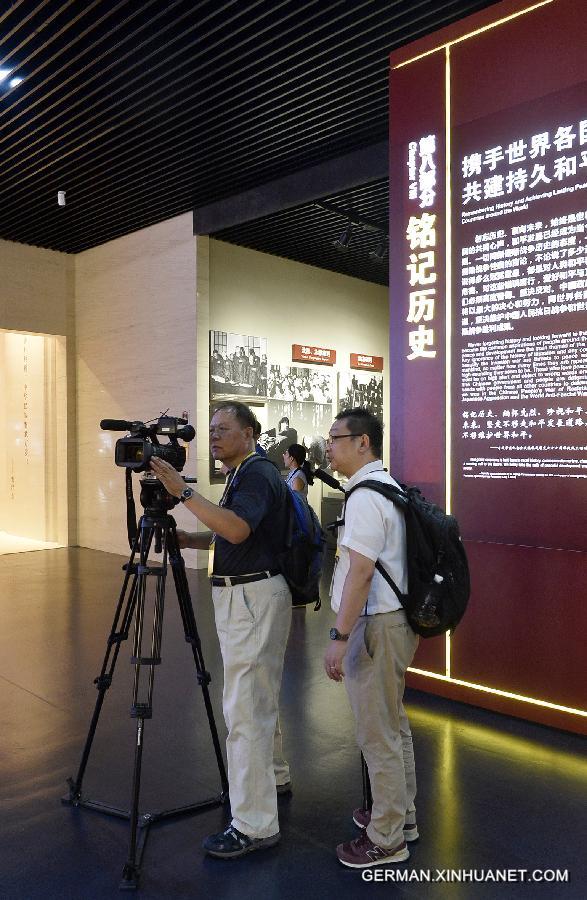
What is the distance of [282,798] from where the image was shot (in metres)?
2.99

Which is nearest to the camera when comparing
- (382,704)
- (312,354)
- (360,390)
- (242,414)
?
(382,704)

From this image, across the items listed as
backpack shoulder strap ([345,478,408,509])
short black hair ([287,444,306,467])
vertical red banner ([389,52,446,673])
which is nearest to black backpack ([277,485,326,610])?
backpack shoulder strap ([345,478,408,509])

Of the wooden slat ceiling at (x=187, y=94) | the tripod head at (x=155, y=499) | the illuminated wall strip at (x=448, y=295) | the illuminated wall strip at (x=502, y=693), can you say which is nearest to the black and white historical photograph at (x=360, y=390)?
the wooden slat ceiling at (x=187, y=94)

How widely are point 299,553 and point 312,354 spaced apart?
26.1 feet

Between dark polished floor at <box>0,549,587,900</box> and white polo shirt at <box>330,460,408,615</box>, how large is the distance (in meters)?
0.95

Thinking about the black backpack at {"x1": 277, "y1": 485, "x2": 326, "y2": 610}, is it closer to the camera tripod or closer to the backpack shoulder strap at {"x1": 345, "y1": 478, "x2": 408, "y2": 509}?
the backpack shoulder strap at {"x1": 345, "y1": 478, "x2": 408, "y2": 509}

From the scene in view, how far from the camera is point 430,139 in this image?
4383 millimetres

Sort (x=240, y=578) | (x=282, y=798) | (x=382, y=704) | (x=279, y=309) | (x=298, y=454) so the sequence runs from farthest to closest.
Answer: (x=279, y=309)
(x=298, y=454)
(x=282, y=798)
(x=240, y=578)
(x=382, y=704)

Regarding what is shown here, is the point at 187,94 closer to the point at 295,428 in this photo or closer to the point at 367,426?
the point at 367,426

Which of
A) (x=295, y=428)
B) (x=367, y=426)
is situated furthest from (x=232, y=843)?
(x=295, y=428)

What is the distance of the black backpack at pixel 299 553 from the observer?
8.47 ft

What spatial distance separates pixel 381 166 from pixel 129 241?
4152 mm

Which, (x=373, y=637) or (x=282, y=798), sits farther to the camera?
(x=282, y=798)

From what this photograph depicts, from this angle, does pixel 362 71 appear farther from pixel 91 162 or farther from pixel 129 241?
pixel 129 241
